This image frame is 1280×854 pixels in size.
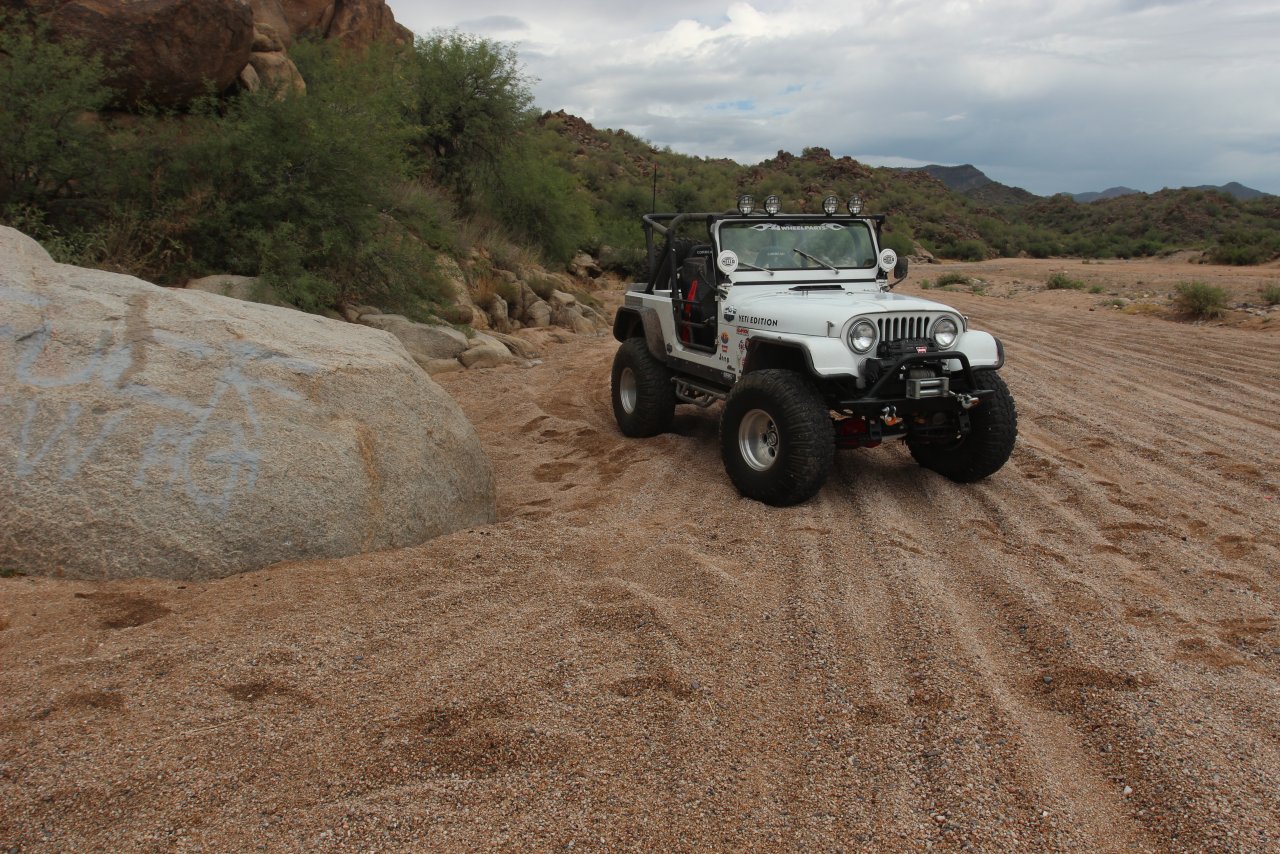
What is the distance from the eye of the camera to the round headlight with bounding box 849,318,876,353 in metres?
5.16

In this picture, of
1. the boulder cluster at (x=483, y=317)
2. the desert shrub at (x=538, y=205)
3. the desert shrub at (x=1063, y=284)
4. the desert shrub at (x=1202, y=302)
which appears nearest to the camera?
the boulder cluster at (x=483, y=317)

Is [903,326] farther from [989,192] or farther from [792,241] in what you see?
[989,192]

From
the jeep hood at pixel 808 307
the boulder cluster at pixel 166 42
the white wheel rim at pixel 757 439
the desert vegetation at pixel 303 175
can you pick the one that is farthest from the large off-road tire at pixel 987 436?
the boulder cluster at pixel 166 42

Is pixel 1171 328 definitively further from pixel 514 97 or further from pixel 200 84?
pixel 200 84

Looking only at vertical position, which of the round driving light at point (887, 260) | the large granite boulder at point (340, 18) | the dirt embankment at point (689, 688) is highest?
the large granite boulder at point (340, 18)

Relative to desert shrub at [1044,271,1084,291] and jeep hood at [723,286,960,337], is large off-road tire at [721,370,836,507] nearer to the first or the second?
jeep hood at [723,286,960,337]

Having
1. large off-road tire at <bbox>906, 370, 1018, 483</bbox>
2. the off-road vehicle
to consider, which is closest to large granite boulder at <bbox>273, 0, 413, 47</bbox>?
the off-road vehicle

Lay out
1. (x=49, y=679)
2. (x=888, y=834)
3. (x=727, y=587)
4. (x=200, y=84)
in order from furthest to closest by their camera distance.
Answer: (x=200, y=84) < (x=727, y=587) < (x=49, y=679) < (x=888, y=834)

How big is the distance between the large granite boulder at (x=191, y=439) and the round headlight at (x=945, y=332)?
301 cm

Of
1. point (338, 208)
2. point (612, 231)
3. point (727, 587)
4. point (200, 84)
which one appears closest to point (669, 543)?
point (727, 587)

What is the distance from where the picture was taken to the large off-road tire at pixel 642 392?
281 inches

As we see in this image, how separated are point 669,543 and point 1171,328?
1165 centimetres

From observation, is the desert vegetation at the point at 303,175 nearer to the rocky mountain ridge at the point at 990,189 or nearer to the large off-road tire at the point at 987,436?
the large off-road tire at the point at 987,436

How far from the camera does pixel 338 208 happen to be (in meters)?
10.1
